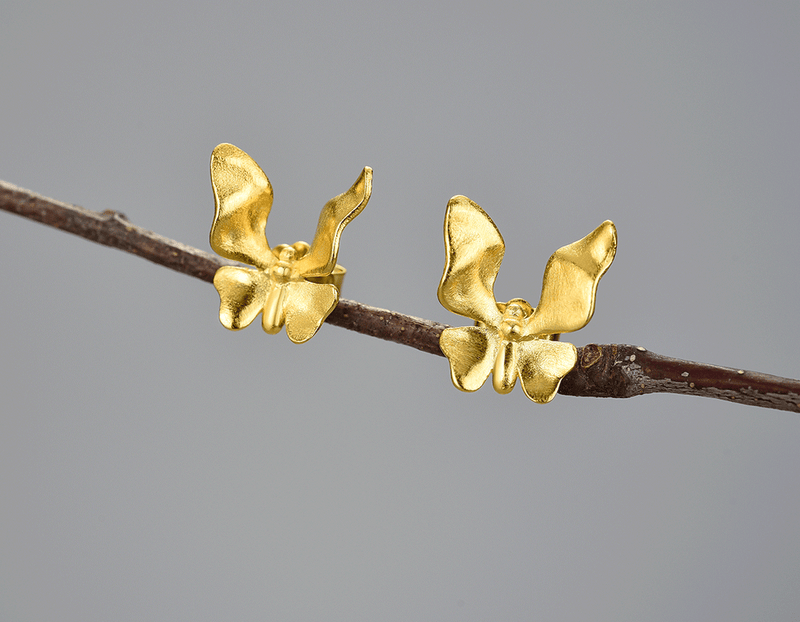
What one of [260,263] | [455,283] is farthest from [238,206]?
Answer: [455,283]

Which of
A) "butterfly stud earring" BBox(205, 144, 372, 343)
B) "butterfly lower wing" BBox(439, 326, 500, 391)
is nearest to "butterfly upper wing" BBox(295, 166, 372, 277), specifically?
"butterfly stud earring" BBox(205, 144, 372, 343)

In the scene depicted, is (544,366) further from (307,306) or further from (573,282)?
(307,306)

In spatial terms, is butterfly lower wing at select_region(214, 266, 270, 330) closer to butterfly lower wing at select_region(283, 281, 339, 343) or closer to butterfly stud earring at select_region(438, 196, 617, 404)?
butterfly lower wing at select_region(283, 281, 339, 343)

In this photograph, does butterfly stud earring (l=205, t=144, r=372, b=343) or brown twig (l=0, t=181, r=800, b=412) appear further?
butterfly stud earring (l=205, t=144, r=372, b=343)

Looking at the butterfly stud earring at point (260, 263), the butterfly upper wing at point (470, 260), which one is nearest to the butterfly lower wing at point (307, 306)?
the butterfly stud earring at point (260, 263)

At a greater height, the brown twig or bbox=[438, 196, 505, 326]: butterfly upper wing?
bbox=[438, 196, 505, 326]: butterfly upper wing

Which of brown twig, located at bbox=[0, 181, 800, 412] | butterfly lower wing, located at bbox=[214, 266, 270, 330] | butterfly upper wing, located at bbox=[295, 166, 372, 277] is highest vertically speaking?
butterfly upper wing, located at bbox=[295, 166, 372, 277]
